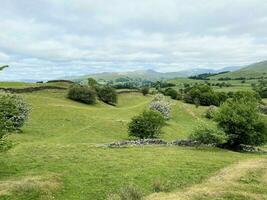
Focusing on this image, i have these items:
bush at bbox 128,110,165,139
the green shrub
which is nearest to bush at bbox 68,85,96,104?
bush at bbox 128,110,165,139

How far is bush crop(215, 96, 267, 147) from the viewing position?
188 feet

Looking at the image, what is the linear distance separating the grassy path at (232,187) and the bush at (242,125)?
14016 mm

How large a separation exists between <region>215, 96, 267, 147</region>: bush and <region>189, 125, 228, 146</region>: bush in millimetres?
1996

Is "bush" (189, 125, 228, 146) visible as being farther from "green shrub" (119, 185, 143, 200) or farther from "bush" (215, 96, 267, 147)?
"green shrub" (119, 185, 143, 200)

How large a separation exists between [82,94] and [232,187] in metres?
80.8

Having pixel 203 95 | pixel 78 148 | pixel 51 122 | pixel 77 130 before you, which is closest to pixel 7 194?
pixel 78 148

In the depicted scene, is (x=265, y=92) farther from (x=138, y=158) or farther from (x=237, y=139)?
(x=138, y=158)

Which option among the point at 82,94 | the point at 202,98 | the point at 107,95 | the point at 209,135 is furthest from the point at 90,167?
the point at 202,98

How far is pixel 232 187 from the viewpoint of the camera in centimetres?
3438

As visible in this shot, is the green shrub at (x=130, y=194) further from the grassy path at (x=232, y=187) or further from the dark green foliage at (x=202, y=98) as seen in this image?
the dark green foliage at (x=202, y=98)

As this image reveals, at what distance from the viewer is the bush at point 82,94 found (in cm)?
11200

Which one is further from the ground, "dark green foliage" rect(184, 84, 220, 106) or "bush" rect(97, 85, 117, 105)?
"bush" rect(97, 85, 117, 105)

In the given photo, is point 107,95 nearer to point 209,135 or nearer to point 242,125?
point 242,125

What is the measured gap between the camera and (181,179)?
1495 inches
